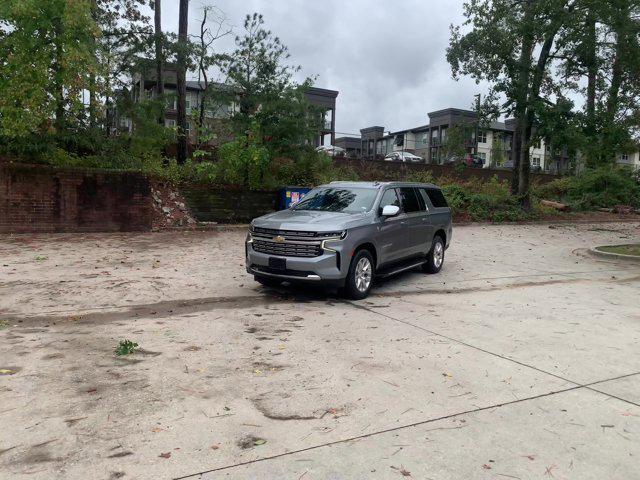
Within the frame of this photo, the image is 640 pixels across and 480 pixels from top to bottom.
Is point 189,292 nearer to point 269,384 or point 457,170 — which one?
point 269,384

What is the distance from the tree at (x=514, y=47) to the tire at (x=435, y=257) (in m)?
13.6

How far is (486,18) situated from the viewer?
2277cm

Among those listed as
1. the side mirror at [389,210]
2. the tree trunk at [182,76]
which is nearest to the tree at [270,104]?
the tree trunk at [182,76]

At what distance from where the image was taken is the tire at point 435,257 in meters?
11.3

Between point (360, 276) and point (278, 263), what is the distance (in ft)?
4.44

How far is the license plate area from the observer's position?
8.12m

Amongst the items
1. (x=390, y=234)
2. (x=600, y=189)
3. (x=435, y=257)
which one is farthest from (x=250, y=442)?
(x=600, y=189)

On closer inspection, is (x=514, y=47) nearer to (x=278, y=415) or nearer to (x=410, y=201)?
(x=410, y=201)

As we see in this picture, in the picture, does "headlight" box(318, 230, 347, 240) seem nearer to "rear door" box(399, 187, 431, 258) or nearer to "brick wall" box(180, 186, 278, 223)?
"rear door" box(399, 187, 431, 258)

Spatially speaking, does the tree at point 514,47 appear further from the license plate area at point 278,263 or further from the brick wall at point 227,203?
the license plate area at point 278,263

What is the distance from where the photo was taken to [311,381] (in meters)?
4.87

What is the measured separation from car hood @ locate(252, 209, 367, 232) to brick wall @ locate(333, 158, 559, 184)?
16554 mm

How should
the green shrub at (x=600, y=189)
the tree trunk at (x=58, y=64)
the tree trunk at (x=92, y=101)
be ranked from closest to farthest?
the tree trunk at (x=58, y=64), the tree trunk at (x=92, y=101), the green shrub at (x=600, y=189)

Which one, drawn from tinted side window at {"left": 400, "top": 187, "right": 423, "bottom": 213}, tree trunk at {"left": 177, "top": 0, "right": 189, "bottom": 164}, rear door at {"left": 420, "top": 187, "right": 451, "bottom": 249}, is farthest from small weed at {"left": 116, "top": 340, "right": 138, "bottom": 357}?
tree trunk at {"left": 177, "top": 0, "right": 189, "bottom": 164}
